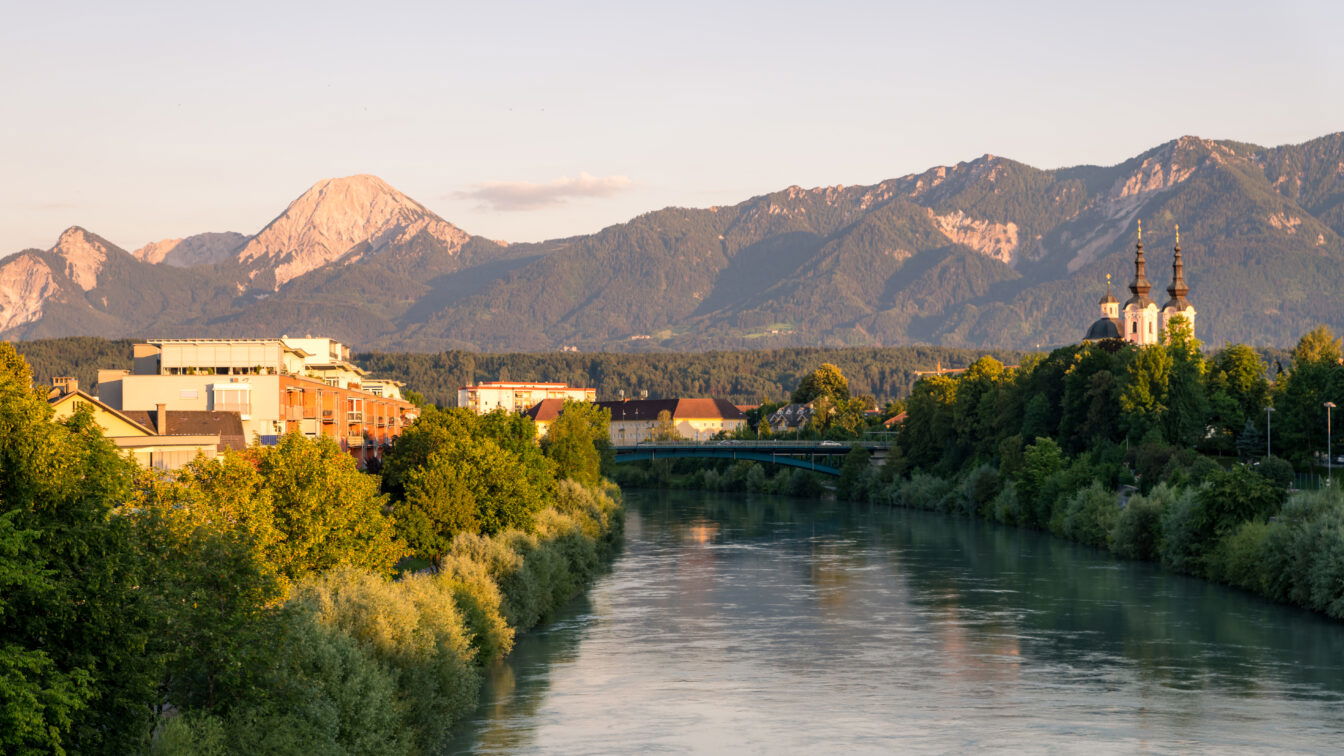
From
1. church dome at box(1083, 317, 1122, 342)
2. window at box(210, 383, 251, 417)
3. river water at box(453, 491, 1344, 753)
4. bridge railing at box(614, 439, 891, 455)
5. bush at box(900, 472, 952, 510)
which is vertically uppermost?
church dome at box(1083, 317, 1122, 342)

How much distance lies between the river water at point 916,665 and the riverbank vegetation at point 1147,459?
2.35m

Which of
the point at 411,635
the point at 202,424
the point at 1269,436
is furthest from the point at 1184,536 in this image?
the point at 411,635

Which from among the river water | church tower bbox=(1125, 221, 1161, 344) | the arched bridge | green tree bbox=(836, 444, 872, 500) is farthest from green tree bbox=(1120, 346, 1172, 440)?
church tower bbox=(1125, 221, 1161, 344)

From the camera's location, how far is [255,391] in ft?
258

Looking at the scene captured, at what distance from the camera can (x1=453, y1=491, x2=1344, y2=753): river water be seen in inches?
1569

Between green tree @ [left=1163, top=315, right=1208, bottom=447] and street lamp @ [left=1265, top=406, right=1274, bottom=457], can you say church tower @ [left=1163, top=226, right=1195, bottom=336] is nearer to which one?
green tree @ [left=1163, top=315, right=1208, bottom=447]

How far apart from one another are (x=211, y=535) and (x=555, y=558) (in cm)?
3489

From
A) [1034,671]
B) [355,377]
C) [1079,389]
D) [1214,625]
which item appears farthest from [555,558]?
[355,377]

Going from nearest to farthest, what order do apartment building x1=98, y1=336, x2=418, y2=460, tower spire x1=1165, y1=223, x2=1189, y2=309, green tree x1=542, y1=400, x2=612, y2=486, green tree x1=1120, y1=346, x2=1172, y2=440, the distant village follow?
the distant village → apartment building x1=98, y1=336, x2=418, y2=460 → green tree x1=542, y1=400, x2=612, y2=486 → green tree x1=1120, y1=346, x2=1172, y2=440 → tower spire x1=1165, y1=223, x2=1189, y2=309

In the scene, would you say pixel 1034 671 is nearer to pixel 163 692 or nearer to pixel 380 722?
pixel 380 722

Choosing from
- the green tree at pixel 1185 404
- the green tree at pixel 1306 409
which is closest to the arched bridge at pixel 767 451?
the green tree at pixel 1185 404

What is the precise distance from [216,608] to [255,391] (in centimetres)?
5386

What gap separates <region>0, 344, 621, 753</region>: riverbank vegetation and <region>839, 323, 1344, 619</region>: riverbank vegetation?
115 ft

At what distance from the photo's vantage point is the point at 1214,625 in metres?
57.8
